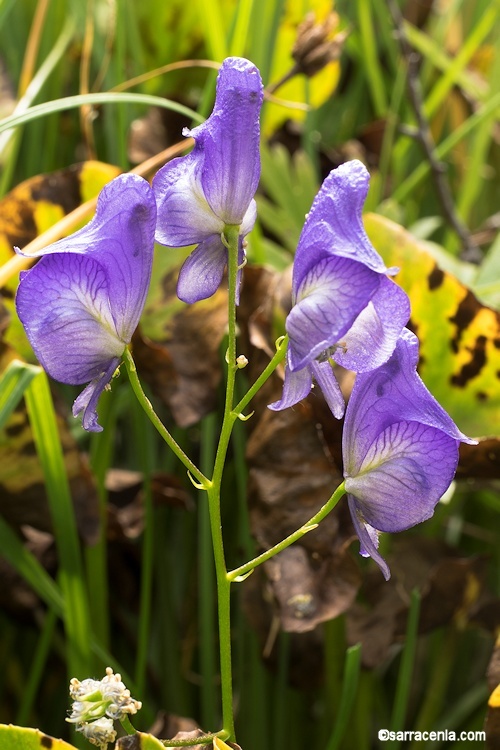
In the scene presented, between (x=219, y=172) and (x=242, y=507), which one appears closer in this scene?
(x=219, y=172)

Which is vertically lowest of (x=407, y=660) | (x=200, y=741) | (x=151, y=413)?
(x=407, y=660)

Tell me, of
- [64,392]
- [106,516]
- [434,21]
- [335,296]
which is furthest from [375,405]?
[434,21]

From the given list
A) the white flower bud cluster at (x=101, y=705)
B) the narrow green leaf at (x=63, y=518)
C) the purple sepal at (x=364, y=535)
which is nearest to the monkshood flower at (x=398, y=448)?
the purple sepal at (x=364, y=535)

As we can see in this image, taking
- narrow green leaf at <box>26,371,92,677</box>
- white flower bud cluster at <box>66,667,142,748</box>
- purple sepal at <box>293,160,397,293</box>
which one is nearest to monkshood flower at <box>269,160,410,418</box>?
purple sepal at <box>293,160,397,293</box>

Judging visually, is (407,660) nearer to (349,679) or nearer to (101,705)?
(349,679)

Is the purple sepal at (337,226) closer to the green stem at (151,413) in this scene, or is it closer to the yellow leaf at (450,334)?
the green stem at (151,413)

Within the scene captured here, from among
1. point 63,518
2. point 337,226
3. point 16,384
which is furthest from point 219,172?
point 63,518

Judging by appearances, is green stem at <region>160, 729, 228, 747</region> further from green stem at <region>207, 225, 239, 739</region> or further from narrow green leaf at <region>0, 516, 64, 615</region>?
narrow green leaf at <region>0, 516, 64, 615</region>
